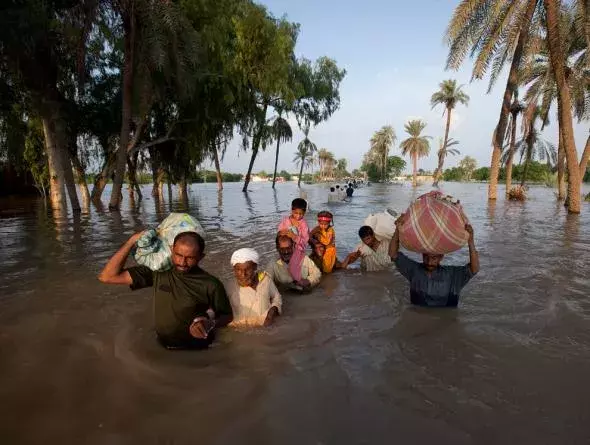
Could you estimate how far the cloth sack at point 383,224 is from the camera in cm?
665

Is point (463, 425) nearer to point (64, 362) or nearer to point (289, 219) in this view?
point (64, 362)

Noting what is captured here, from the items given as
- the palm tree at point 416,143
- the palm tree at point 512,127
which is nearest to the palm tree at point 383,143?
the palm tree at point 416,143

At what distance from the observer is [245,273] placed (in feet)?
13.1

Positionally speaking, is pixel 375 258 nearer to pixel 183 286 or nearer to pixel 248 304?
pixel 248 304

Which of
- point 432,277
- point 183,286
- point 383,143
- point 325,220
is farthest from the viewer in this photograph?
point 383,143

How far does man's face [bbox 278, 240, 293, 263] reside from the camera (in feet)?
17.7

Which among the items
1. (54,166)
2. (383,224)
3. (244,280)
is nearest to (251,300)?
(244,280)

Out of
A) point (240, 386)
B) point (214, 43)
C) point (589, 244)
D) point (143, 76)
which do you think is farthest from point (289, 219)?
point (214, 43)

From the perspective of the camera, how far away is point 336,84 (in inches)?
1249

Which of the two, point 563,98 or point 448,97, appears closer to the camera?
point 563,98

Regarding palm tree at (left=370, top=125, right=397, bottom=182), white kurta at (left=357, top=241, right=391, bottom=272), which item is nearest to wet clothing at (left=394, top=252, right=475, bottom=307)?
white kurta at (left=357, top=241, right=391, bottom=272)

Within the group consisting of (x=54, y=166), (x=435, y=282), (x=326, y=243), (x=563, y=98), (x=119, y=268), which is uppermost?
(x=563, y=98)

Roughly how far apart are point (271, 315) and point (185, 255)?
1.43m

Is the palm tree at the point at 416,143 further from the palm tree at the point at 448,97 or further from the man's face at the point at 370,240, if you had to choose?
the man's face at the point at 370,240
